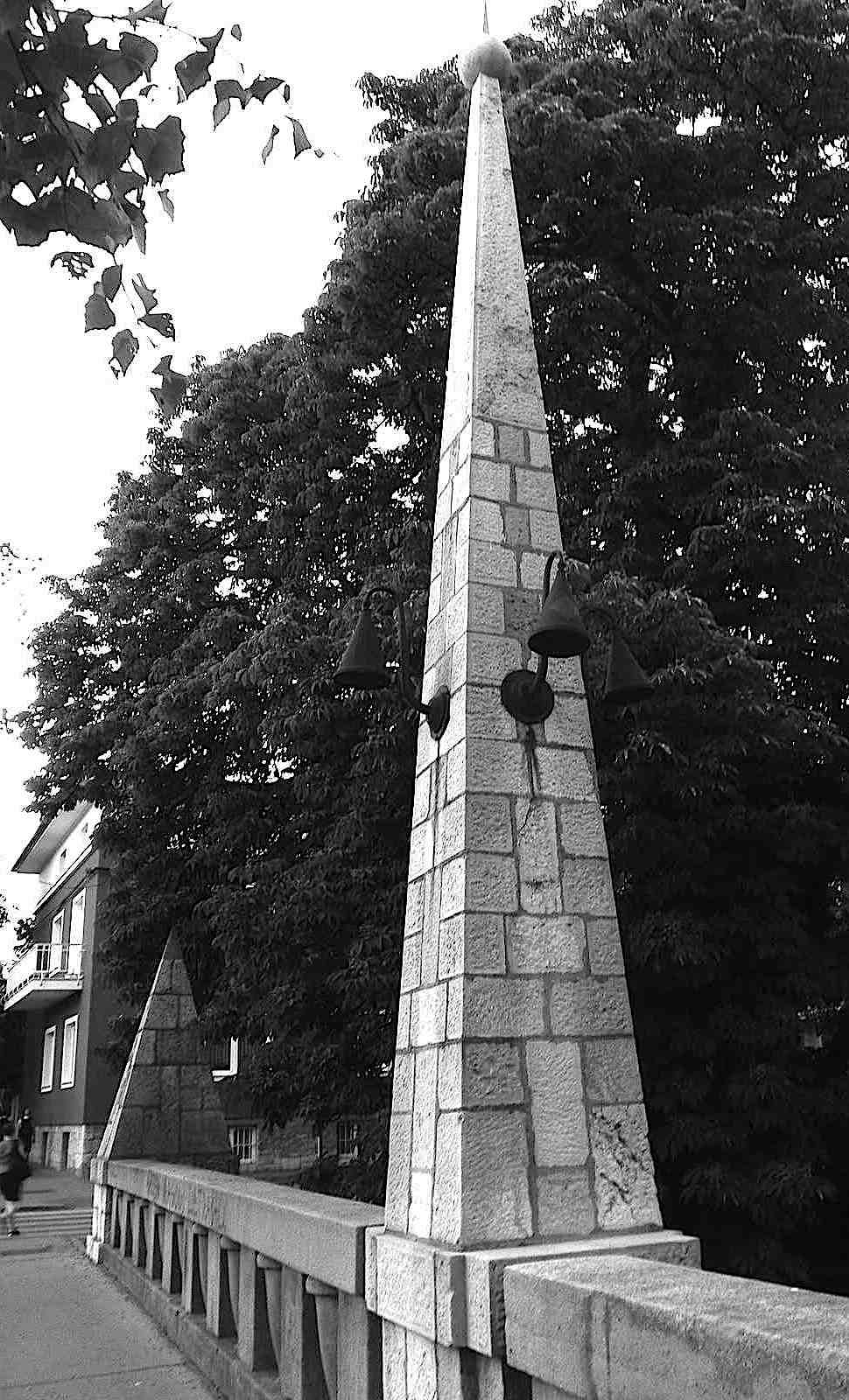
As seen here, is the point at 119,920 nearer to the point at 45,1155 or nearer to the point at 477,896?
the point at 477,896

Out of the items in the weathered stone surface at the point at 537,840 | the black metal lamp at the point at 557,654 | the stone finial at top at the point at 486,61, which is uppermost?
the stone finial at top at the point at 486,61

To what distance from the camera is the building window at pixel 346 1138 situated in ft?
37.6

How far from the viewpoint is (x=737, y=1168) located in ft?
29.5

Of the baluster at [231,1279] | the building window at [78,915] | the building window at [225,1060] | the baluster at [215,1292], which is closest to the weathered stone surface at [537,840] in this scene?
the baluster at [231,1279]

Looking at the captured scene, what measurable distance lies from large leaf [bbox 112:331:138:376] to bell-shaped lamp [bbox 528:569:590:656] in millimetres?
1732

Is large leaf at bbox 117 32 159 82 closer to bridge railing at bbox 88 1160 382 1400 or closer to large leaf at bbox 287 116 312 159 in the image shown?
large leaf at bbox 287 116 312 159

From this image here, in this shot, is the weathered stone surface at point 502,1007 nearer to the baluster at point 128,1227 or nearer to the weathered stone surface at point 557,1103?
the weathered stone surface at point 557,1103

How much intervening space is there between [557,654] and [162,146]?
2.24 metres

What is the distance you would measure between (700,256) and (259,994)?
7917 millimetres

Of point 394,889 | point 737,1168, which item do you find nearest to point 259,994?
point 394,889

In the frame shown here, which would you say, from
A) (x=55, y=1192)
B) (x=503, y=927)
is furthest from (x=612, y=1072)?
(x=55, y=1192)

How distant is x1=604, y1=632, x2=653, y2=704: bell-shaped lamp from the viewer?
215 inches

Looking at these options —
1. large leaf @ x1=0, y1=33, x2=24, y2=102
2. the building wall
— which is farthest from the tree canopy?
the building wall

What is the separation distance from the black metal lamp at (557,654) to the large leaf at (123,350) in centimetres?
173
